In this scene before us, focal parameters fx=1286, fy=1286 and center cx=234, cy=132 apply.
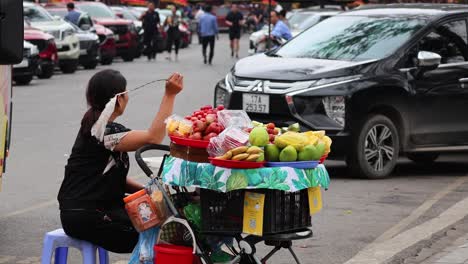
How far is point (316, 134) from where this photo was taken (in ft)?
20.9

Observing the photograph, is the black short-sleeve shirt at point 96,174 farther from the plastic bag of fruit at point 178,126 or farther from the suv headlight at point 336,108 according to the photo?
the suv headlight at point 336,108

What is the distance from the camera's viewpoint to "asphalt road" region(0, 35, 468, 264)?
29.4 ft

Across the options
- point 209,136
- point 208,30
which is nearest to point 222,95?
point 209,136

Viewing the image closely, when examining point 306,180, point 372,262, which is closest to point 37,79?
point 372,262

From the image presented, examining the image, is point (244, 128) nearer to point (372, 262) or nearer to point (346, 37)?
point (372, 262)

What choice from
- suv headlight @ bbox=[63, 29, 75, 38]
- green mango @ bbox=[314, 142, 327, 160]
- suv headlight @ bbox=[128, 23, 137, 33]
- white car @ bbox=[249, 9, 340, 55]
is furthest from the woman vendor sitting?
suv headlight @ bbox=[128, 23, 137, 33]

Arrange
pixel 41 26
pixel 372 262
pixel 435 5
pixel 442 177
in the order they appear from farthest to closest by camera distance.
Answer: pixel 41 26, pixel 435 5, pixel 442 177, pixel 372 262

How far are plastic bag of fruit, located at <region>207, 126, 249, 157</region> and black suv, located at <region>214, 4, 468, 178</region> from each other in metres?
6.29

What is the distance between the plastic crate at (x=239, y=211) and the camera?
19.5 feet

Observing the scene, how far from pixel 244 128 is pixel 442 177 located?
732 cm

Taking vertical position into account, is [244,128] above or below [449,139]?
above

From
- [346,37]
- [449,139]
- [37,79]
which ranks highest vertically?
[346,37]

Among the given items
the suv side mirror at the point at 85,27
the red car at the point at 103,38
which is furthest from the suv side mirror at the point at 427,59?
the red car at the point at 103,38

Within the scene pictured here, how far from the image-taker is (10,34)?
608 centimetres
